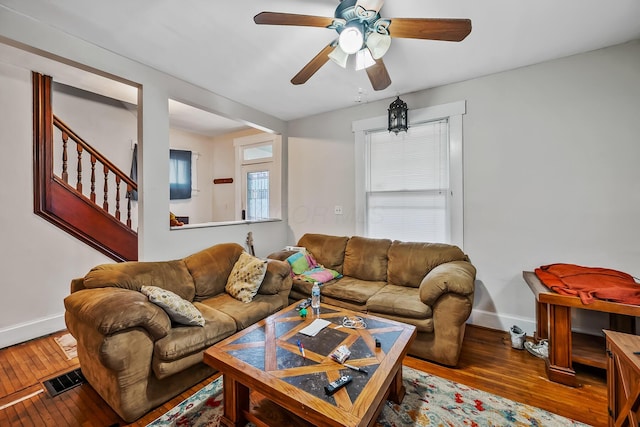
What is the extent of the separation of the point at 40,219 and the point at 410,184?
13.7 feet

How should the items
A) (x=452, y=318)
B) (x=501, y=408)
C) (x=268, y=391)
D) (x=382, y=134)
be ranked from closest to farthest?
(x=268, y=391) < (x=501, y=408) < (x=452, y=318) < (x=382, y=134)

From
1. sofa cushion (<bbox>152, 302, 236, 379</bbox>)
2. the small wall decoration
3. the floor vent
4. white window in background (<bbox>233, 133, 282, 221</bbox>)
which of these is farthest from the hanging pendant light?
the floor vent

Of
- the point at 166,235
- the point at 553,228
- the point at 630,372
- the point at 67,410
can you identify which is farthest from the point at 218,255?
the point at 553,228

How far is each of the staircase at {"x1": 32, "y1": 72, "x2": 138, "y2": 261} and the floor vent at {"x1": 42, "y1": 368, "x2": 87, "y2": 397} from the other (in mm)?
1626

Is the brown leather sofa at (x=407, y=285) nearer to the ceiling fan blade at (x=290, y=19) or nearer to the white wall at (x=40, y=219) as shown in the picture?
the white wall at (x=40, y=219)

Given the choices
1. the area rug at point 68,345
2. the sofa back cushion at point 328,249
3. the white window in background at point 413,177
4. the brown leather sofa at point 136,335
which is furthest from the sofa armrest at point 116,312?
the white window in background at point 413,177

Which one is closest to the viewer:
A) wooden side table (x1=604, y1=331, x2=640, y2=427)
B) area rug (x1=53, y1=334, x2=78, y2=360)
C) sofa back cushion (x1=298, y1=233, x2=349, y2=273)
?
wooden side table (x1=604, y1=331, x2=640, y2=427)

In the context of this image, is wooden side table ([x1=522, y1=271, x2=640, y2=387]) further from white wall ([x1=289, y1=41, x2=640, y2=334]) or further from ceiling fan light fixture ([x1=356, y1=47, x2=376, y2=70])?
ceiling fan light fixture ([x1=356, y1=47, x2=376, y2=70])

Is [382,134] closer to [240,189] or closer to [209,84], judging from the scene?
[209,84]

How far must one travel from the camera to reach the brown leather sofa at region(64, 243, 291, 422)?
1.59 m

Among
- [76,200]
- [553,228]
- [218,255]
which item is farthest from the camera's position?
[76,200]

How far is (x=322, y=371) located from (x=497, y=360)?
5.87 ft

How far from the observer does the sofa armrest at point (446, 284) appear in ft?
7.03

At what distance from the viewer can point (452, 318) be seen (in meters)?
2.16
